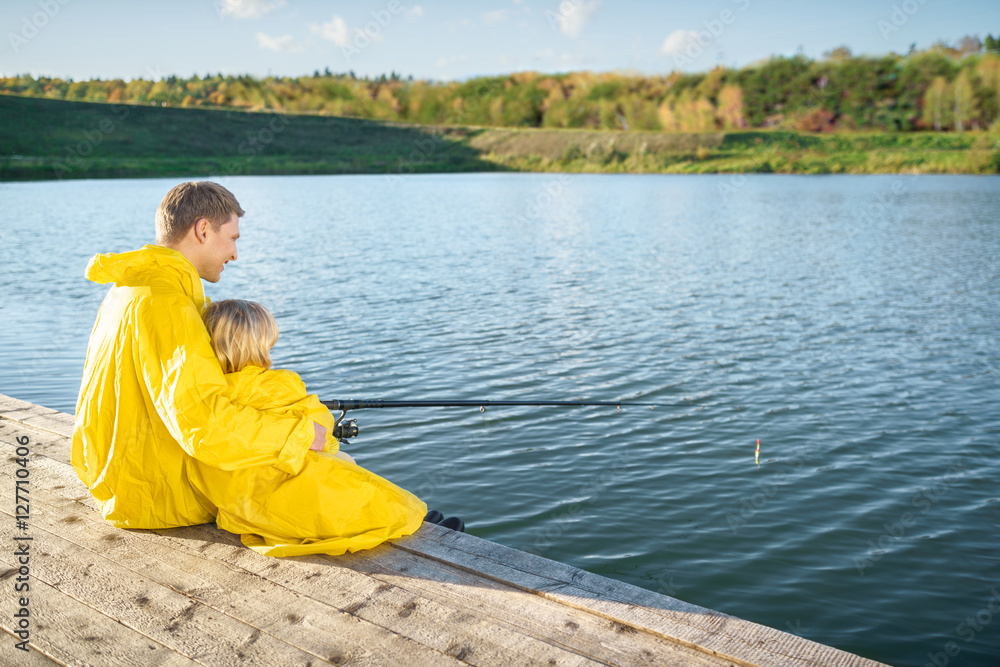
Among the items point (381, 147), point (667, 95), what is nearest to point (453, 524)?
point (381, 147)

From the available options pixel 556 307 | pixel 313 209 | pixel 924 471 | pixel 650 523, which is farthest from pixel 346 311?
pixel 313 209

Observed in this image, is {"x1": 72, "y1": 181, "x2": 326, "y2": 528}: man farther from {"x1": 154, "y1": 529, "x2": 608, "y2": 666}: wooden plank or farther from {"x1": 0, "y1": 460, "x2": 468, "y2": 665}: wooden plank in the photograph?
{"x1": 154, "y1": 529, "x2": 608, "y2": 666}: wooden plank

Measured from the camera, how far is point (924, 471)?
19.1 ft

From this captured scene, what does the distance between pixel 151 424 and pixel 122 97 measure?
272ft

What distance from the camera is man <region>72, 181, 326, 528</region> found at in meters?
2.65

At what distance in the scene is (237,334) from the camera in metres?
2.77

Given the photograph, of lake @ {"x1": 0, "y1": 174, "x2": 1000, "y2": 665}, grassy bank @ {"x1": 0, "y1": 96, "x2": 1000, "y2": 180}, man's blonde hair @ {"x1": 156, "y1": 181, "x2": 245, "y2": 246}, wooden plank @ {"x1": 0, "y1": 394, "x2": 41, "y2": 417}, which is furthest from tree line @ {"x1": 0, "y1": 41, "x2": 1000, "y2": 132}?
man's blonde hair @ {"x1": 156, "y1": 181, "x2": 245, "y2": 246}

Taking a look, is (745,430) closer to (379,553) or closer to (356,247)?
(379,553)

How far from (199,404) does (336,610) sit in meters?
0.82

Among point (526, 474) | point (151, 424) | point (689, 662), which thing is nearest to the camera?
point (689, 662)

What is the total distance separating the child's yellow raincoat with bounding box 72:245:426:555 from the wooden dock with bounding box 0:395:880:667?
139 mm

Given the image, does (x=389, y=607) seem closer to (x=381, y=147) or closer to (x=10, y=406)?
(x=10, y=406)

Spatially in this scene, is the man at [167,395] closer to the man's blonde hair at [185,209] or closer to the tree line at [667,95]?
the man's blonde hair at [185,209]

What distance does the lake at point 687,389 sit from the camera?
14.8 feet
